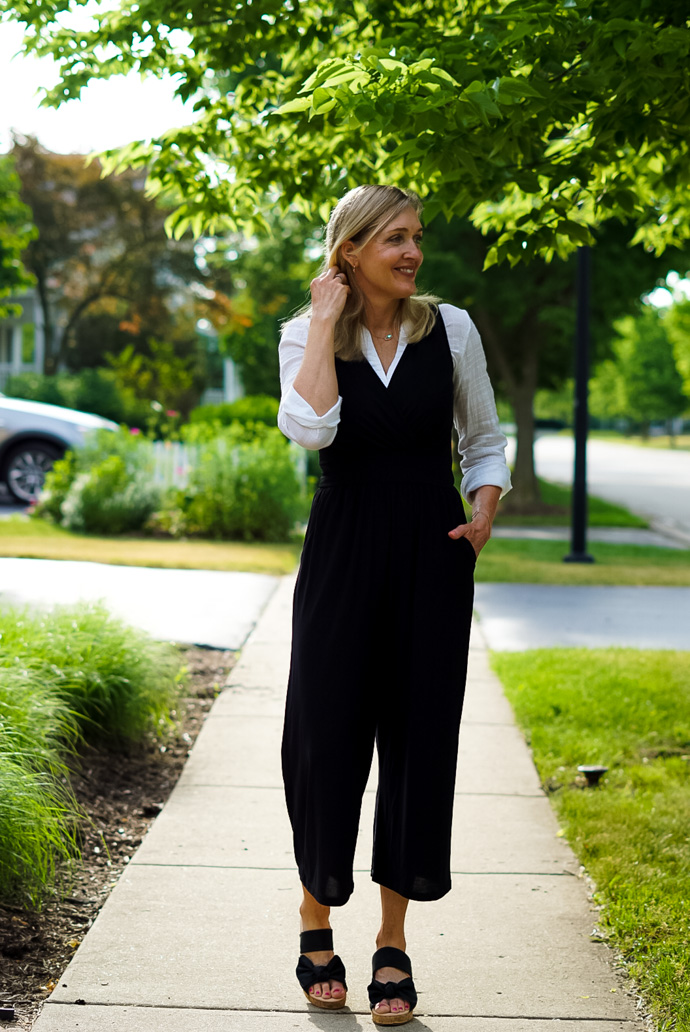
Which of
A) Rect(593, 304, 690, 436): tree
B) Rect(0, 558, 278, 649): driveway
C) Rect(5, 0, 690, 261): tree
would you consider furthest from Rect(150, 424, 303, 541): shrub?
Rect(593, 304, 690, 436): tree

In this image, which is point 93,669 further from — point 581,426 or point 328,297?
point 581,426

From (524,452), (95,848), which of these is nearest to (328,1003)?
(95,848)

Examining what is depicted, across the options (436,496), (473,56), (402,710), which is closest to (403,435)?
(436,496)

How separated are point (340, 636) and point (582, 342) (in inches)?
363

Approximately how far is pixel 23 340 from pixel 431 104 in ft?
110

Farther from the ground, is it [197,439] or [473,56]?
[473,56]

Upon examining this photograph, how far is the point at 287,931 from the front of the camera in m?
3.25

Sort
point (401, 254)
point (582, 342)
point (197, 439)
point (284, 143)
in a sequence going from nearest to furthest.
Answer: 1. point (401, 254)
2. point (284, 143)
3. point (582, 342)
4. point (197, 439)

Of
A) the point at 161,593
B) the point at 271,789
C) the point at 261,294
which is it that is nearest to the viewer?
the point at 271,789

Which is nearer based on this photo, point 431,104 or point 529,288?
point 431,104

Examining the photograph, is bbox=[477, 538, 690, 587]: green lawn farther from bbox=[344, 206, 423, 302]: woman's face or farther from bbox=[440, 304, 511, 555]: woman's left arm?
bbox=[344, 206, 423, 302]: woman's face

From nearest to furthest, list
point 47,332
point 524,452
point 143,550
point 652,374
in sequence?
1. point 143,550
2. point 524,452
3. point 47,332
4. point 652,374

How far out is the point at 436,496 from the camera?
9.25 ft

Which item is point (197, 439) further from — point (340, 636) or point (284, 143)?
point (340, 636)
